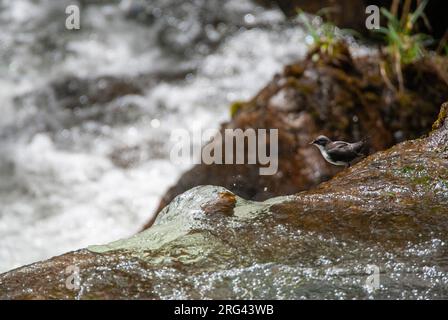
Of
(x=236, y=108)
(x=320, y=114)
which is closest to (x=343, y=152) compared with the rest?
(x=320, y=114)

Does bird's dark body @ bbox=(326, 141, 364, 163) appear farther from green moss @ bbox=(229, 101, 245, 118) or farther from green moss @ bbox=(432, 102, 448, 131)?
green moss @ bbox=(229, 101, 245, 118)

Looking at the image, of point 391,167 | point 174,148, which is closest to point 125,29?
point 174,148

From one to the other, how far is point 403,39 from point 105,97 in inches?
168

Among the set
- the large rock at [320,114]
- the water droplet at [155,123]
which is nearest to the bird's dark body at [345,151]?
the large rock at [320,114]

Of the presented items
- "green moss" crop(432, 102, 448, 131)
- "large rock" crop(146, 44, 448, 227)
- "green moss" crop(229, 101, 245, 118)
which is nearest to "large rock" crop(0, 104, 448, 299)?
"green moss" crop(432, 102, 448, 131)

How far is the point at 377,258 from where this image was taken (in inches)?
101

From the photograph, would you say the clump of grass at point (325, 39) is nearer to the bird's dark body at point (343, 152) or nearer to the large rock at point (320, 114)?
the large rock at point (320, 114)

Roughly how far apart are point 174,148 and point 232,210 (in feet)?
16.0

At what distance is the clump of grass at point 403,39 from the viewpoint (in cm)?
586

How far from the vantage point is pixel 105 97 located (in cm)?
859

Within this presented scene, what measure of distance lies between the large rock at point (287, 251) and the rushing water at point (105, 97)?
3715 mm

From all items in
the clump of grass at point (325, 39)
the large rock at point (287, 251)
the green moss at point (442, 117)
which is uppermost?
the clump of grass at point (325, 39)

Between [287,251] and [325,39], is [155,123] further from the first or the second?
[287,251]
